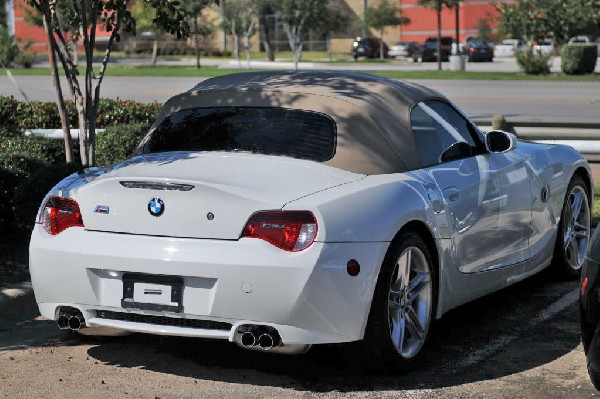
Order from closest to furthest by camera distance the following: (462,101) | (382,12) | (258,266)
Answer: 1. (258,266)
2. (462,101)
3. (382,12)

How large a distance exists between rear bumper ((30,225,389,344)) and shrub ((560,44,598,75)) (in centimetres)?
4038

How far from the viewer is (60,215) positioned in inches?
236

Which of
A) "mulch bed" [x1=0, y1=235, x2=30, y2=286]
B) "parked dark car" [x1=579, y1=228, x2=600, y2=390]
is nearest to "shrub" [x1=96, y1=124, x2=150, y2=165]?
"mulch bed" [x1=0, y1=235, x2=30, y2=286]

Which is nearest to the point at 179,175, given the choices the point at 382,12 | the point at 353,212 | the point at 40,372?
the point at 353,212

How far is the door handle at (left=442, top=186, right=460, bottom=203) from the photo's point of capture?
646cm

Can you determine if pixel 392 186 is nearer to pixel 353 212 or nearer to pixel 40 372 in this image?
pixel 353 212

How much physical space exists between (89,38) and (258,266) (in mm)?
5960

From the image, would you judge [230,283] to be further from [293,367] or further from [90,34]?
[90,34]

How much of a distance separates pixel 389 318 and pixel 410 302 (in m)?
0.24

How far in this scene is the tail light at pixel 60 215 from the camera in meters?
5.93

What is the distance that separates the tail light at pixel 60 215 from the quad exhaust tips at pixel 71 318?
407 mm

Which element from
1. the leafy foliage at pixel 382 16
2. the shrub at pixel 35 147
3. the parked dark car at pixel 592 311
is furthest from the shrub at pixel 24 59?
the parked dark car at pixel 592 311

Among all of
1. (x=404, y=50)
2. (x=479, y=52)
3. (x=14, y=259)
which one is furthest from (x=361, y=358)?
(x=404, y=50)

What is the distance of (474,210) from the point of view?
22.0 feet
